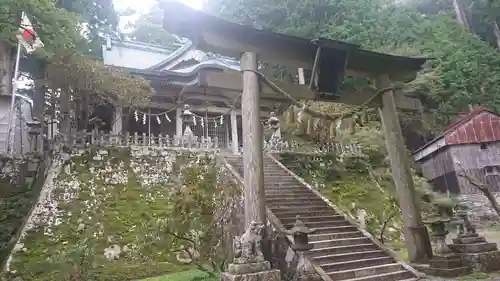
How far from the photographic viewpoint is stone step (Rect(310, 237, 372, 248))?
8.51 m

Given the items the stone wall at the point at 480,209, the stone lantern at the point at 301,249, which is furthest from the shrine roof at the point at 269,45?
the stone wall at the point at 480,209

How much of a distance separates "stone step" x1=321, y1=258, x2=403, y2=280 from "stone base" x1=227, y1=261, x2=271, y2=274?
6.15 feet

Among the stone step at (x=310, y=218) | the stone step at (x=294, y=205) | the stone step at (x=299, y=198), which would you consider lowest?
the stone step at (x=310, y=218)

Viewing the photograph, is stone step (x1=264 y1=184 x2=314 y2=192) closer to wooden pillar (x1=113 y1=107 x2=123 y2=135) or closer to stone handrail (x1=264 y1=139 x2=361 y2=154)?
stone handrail (x1=264 y1=139 x2=361 y2=154)

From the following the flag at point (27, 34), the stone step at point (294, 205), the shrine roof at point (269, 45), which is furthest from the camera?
the flag at point (27, 34)

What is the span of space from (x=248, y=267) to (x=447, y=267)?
4.15 meters

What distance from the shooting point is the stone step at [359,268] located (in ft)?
23.9

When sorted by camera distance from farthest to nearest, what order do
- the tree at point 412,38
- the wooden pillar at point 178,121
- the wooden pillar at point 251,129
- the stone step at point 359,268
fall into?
the tree at point 412,38, the wooden pillar at point 178,121, the stone step at point 359,268, the wooden pillar at point 251,129

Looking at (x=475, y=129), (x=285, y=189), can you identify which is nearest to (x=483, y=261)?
(x=285, y=189)

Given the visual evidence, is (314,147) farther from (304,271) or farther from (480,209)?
(304,271)

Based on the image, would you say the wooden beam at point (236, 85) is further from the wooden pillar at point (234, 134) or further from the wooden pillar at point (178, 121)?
the wooden pillar at point (178, 121)

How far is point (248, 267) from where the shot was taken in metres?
5.91

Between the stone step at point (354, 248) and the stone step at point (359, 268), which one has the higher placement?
the stone step at point (354, 248)

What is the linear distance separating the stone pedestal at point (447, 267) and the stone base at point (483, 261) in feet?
0.38
